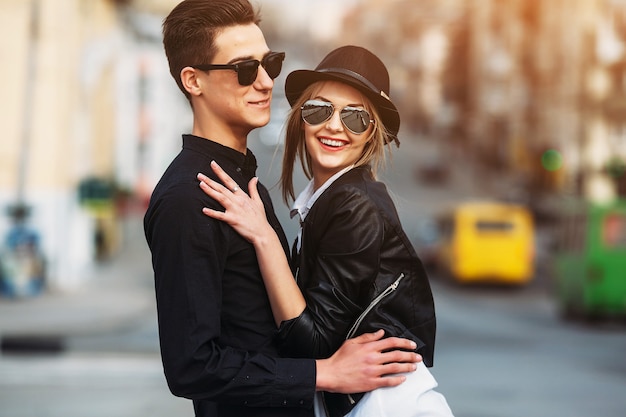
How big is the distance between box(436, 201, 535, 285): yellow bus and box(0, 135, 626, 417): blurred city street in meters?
3.69

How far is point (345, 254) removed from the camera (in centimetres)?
292

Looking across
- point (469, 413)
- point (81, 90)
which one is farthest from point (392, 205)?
point (81, 90)

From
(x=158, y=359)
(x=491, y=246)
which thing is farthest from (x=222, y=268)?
(x=491, y=246)

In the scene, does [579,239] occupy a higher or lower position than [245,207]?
higher

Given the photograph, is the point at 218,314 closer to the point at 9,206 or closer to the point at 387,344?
the point at 387,344

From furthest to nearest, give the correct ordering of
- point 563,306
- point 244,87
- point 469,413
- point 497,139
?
point 497,139
point 563,306
point 469,413
point 244,87

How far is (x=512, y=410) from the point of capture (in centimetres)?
1017

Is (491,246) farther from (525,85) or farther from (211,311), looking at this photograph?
(525,85)

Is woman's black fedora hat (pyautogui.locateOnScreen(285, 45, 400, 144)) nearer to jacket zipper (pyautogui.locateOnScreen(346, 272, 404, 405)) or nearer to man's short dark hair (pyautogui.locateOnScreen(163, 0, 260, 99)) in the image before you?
man's short dark hair (pyautogui.locateOnScreen(163, 0, 260, 99))

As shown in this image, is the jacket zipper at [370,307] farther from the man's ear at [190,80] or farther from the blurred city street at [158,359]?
the man's ear at [190,80]

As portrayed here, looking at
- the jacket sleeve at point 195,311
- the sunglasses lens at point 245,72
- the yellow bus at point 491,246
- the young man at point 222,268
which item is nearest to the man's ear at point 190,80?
the young man at point 222,268

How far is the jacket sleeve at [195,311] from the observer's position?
273cm

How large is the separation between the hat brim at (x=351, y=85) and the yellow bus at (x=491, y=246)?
26.6 m

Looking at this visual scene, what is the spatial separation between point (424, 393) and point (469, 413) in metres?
7.13
